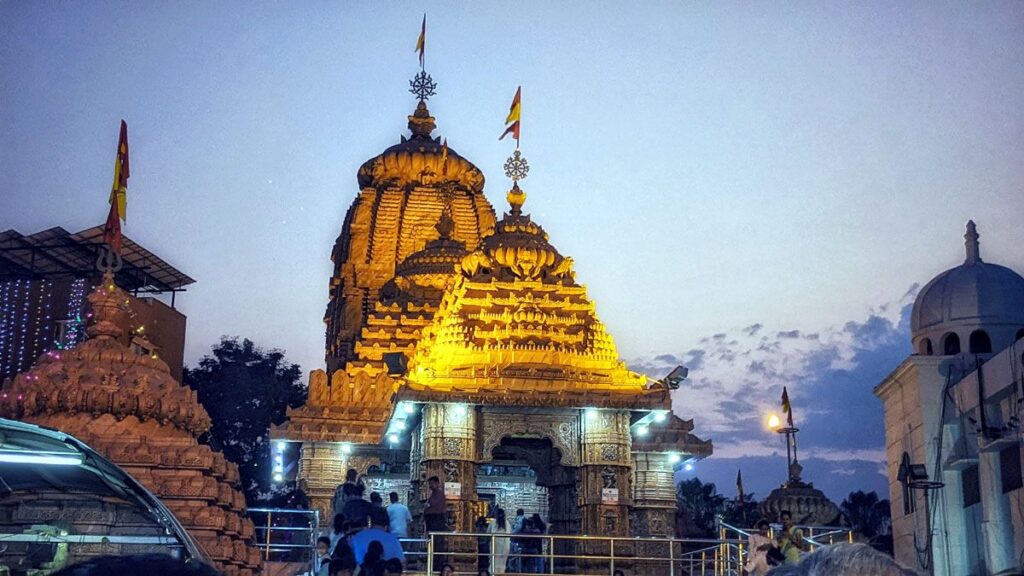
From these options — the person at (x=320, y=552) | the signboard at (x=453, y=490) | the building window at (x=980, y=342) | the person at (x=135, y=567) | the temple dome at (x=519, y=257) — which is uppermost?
the temple dome at (x=519, y=257)

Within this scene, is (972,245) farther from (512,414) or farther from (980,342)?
(512,414)

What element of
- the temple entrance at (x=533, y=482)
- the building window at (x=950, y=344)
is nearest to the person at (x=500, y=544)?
the temple entrance at (x=533, y=482)

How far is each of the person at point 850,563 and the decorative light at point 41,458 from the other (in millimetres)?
8067

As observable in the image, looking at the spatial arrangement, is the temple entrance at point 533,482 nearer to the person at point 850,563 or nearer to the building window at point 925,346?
the building window at point 925,346

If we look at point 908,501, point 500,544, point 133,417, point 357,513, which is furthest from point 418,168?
point 357,513

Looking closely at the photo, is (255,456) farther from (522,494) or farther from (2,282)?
(522,494)

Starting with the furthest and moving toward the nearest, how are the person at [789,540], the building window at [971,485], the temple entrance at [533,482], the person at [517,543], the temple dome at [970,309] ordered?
the temple entrance at [533,482] → the person at [517,543] → the temple dome at [970,309] → the building window at [971,485] → the person at [789,540]

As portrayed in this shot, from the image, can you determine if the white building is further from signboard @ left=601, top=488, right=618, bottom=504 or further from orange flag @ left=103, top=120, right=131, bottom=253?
orange flag @ left=103, top=120, right=131, bottom=253

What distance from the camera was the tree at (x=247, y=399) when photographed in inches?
2029

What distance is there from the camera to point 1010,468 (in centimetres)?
1866

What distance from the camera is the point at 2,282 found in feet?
140

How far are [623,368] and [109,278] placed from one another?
13459mm

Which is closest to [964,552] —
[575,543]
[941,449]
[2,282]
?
[941,449]

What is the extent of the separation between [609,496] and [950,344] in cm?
713
